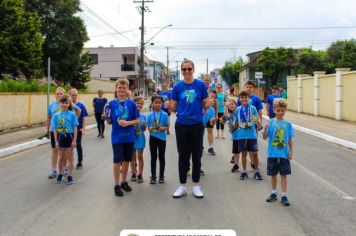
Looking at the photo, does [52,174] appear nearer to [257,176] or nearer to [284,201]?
[257,176]

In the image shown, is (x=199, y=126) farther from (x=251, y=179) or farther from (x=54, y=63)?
(x=54, y=63)

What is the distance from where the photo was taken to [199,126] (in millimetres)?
6898

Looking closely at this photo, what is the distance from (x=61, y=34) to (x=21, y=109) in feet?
69.4

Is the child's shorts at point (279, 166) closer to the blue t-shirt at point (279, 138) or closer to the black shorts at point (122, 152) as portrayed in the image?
the blue t-shirt at point (279, 138)

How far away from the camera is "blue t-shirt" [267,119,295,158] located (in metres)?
6.60

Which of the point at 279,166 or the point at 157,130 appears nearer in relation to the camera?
the point at 279,166

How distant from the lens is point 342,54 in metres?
47.5

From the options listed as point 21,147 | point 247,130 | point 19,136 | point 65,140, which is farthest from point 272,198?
point 19,136

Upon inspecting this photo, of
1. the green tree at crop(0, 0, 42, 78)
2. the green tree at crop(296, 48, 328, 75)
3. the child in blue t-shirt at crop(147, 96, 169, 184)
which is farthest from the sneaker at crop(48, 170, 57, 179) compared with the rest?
the green tree at crop(296, 48, 328, 75)

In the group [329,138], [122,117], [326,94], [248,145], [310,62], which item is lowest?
[329,138]

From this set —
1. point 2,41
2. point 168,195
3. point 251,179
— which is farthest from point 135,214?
point 2,41

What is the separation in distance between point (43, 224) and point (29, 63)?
795 inches

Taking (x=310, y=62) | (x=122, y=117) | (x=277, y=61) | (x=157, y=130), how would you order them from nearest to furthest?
(x=122, y=117)
(x=157, y=130)
(x=310, y=62)
(x=277, y=61)

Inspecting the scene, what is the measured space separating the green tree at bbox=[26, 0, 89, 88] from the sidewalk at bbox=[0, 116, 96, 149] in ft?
69.9
